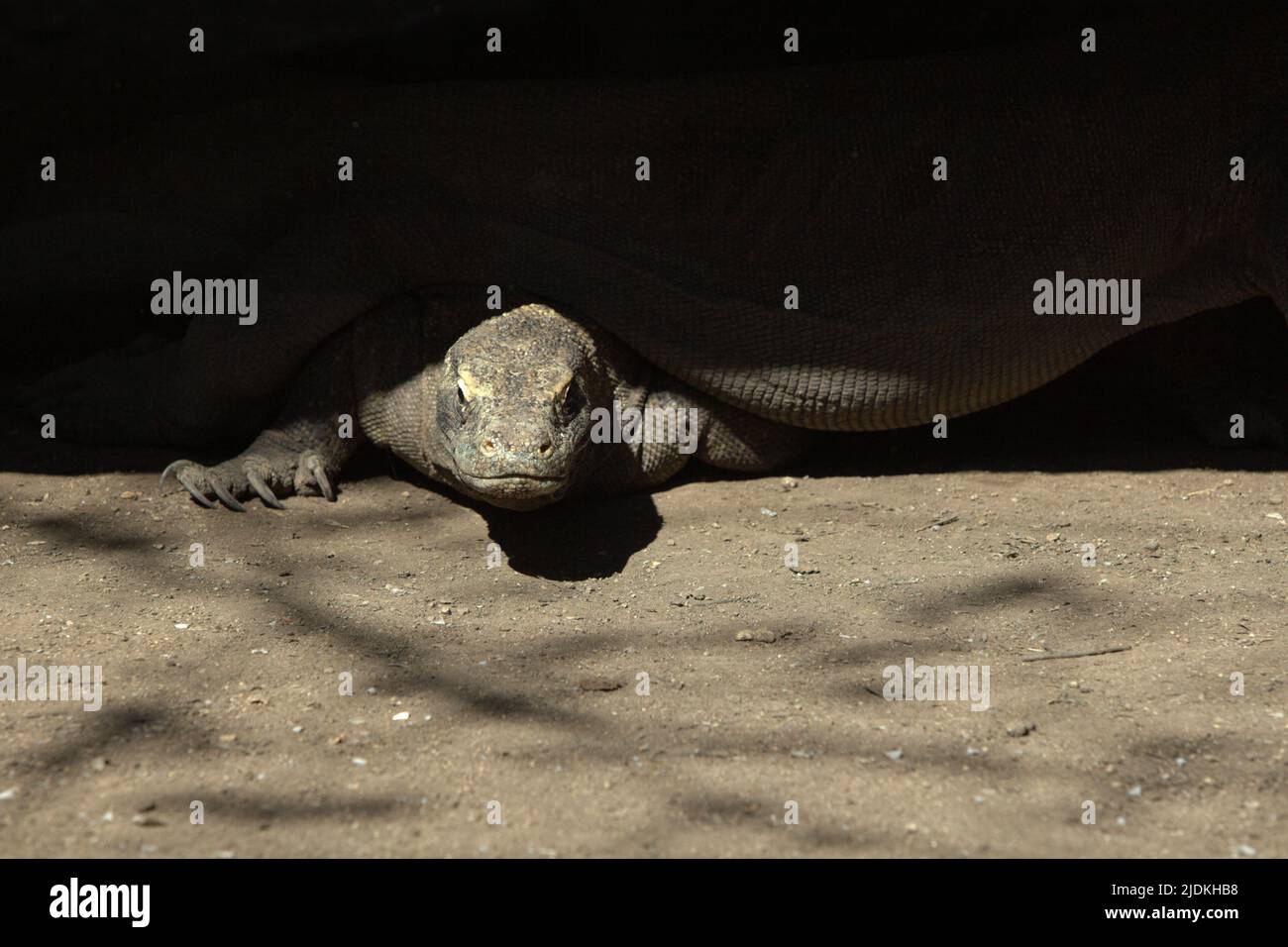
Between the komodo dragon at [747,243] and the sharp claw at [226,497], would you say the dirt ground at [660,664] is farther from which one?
the komodo dragon at [747,243]

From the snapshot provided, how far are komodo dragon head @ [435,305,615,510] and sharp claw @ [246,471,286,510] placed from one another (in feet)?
2.20

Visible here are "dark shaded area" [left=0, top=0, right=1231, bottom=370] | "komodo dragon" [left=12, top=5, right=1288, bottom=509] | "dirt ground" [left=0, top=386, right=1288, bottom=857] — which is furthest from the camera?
"dark shaded area" [left=0, top=0, right=1231, bottom=370]

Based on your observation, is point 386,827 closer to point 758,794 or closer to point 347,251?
point 758,794

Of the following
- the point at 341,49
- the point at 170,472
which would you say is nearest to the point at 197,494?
the point at 170,472

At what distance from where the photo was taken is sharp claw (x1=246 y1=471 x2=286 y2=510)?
492cm

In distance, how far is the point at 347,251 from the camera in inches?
208

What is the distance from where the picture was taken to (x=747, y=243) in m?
5.28

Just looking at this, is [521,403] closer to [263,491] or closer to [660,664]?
[263,491]

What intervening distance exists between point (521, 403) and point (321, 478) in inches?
40.7

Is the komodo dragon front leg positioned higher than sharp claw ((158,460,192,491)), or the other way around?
the komodo dragon front leg

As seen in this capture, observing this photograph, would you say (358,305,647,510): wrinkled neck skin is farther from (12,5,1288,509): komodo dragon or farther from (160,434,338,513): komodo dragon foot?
(160,434,338,513): komodo dragon foot

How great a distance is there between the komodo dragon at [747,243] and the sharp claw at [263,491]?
0.03 meters

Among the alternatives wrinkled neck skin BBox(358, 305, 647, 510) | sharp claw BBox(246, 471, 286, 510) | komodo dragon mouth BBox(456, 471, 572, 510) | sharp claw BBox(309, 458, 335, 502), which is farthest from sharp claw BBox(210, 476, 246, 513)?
komodo dragon mouth BBox(456, 471, 572, 510)

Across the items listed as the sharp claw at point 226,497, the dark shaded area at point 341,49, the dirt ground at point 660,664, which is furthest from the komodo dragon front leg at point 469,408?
the dark shaded area at point 341,49
